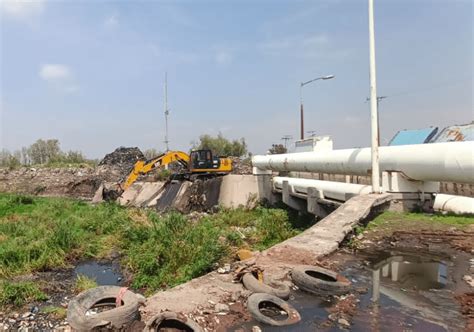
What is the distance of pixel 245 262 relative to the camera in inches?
249

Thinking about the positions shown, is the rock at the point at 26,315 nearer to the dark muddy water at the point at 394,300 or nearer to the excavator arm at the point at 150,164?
the dark muddy water at the point at 394,300

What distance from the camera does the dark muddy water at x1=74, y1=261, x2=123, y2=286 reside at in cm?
924

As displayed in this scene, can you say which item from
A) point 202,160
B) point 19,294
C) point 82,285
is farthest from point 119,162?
point 19,294

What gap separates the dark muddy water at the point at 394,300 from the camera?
4340 mm

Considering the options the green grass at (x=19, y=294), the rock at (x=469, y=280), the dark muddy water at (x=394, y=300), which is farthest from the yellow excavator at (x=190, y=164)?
the rock at (x=469, y=280)

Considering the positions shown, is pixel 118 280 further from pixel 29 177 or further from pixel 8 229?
pixel 29 177

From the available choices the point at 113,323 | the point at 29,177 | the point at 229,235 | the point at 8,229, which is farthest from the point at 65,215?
the point at 29,177

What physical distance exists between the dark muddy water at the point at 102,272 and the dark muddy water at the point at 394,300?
536 centimetres

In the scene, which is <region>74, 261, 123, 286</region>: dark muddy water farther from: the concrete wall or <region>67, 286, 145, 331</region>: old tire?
the concrete wall

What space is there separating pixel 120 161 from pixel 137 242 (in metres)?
28.7

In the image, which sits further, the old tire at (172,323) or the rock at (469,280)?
the rock at (469,280)

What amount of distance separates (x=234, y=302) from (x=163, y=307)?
890mm

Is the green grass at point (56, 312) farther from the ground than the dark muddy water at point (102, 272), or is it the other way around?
the green grass at point (56, 312)

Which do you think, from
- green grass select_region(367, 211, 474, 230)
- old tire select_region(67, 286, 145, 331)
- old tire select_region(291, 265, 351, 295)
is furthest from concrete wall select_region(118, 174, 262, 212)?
old tire select_region(67, 286, 145, 331)
